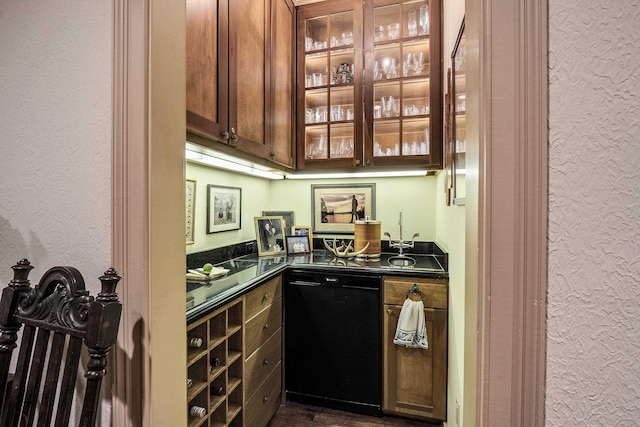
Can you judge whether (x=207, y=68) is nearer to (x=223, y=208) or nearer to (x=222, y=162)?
(x=222, y=162)

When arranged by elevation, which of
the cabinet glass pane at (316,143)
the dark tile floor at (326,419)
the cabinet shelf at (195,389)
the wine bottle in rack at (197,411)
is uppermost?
the cabinet glass pane at (316,143)

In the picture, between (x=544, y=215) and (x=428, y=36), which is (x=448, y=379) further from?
(x=428, y=36)

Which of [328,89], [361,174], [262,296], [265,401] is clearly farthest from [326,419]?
[328,89]

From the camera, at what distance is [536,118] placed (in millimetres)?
562

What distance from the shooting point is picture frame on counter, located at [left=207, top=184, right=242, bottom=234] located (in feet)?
7.39

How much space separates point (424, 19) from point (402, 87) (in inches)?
19.6

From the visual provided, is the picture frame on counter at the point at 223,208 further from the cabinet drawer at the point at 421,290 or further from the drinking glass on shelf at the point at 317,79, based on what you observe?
the cabinet drawer at the point at 421,290

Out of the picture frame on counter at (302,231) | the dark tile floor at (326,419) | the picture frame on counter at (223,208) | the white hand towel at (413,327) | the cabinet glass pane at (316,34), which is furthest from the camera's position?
the picture frame on counter at (302,231)

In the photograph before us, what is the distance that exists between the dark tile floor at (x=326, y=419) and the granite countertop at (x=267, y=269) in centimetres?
97

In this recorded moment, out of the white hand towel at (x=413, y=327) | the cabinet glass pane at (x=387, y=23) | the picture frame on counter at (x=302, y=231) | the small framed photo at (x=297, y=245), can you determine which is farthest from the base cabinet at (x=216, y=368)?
the cabinet glass pane at (x=387, y=23)

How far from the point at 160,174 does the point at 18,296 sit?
0.44 m

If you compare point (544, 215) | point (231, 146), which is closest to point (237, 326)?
point (231, 146)

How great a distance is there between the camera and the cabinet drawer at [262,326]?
1780 millimetres

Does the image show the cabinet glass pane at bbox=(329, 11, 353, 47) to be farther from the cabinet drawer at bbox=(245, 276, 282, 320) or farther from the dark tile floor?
the dark tile floor
